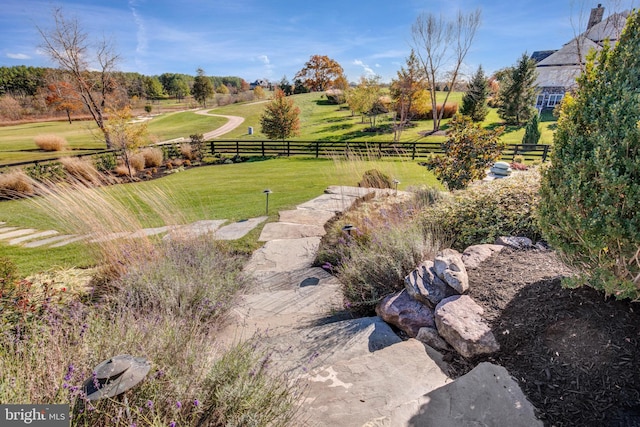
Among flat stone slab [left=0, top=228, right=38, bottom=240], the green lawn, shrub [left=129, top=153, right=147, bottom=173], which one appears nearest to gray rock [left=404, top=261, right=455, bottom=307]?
the green lawn

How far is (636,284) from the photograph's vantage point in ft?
5.83

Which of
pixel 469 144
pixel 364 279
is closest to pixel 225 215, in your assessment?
pixel 364 279

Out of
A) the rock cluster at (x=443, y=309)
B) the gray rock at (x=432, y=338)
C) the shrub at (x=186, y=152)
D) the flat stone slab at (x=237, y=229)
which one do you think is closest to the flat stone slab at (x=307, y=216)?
the flat stone slab at (x=237, y=229)

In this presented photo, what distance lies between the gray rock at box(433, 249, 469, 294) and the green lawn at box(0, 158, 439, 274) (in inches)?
120

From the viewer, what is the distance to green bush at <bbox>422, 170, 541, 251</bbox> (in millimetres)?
3793

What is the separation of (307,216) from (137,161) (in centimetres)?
1251

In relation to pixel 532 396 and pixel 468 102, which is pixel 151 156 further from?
pixel 468 102

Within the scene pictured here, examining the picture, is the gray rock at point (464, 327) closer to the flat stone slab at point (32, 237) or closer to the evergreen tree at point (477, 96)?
the flat stone slab at point (32, 237)

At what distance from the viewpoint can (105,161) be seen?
14188mm

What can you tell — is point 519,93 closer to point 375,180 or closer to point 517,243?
point 375,180

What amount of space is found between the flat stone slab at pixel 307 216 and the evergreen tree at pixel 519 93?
23.2m

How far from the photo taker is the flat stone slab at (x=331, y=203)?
6.37 metres

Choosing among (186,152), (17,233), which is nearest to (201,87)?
(186,152)

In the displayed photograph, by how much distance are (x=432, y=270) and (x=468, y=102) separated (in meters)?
24.9
